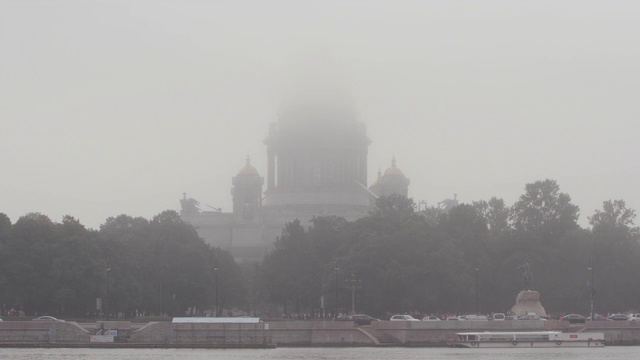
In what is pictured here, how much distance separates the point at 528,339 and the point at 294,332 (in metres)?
16.2

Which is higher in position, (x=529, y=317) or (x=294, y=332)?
(x=529, y=317)

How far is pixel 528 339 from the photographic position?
4833 inches

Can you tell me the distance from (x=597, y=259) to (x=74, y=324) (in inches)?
2115

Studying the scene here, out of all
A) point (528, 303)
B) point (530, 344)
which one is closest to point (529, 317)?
point (528, 303)

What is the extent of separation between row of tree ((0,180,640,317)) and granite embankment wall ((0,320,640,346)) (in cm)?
1963

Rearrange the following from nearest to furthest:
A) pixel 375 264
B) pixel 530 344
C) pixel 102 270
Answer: pixel 530 344, pixel 102 270, pixel 375 264

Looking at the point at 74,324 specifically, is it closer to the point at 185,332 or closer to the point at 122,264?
the point at 185,332

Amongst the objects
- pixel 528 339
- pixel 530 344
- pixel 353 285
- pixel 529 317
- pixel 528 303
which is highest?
pixel 353 285

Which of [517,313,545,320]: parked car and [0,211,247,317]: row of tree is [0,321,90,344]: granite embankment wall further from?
[517,313,545,320]: parked car

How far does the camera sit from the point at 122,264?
159000 mm

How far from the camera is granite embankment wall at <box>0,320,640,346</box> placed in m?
122

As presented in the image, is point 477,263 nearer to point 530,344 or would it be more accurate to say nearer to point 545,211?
point 545,211

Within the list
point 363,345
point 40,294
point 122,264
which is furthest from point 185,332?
point 122,264
